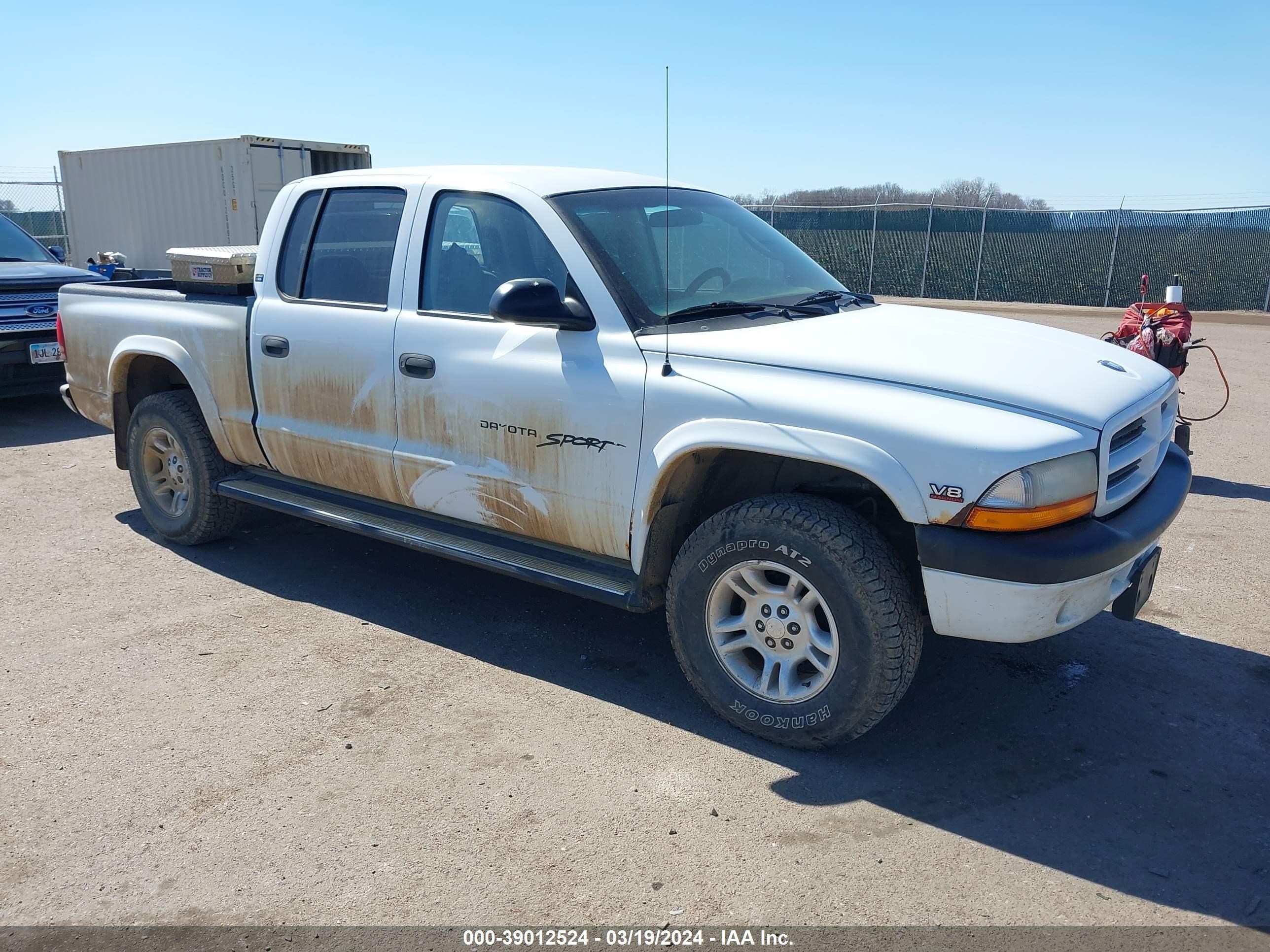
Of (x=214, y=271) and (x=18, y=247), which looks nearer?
(x=214, y=271)

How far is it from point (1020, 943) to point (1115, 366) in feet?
7.23

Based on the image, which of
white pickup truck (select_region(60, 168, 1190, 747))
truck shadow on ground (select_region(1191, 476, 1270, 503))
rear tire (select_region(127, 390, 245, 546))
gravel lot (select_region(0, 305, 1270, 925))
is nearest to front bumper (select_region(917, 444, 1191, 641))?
white pickup truck (select_region(60, 168, 1190, 747))

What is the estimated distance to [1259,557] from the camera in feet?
18.2

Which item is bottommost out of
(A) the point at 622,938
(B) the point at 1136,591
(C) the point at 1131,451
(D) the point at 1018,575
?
(A) the point at 622,938

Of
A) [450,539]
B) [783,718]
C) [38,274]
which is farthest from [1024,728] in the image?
[38,274]

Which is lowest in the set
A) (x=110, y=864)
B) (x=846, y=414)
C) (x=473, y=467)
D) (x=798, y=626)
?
(x=110, y=864)

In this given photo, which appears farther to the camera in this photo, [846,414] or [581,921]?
[846,414]

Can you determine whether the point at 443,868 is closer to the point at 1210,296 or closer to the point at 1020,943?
the point at 1020,943

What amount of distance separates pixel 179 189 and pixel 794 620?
1660 centimetres

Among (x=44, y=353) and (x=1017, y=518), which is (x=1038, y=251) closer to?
(x=44, y=353)

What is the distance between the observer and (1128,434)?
3.48 m

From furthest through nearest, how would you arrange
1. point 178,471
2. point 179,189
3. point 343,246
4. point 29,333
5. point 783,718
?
point 179,189 < point 29,333 < point 178,471 < point 343,246 < point 783,718

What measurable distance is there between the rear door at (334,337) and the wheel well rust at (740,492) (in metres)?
1.40

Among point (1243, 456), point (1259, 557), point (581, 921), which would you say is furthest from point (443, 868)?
point (1243, 456)
